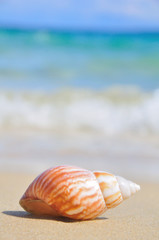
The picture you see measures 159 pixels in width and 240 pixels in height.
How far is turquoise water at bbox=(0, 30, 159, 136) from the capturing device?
9648 mm

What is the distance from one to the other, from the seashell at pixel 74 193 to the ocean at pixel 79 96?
7.12 ft

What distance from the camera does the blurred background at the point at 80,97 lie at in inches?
220

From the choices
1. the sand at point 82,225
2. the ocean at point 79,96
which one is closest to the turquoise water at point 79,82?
the ocean at point 79,96

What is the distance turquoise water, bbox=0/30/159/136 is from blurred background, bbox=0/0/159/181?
25 millimetres

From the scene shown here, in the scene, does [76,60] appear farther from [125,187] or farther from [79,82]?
[125,187]

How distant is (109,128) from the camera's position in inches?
358

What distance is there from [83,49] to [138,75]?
4.13 meters

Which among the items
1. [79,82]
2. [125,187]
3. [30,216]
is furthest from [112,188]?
[79,82]

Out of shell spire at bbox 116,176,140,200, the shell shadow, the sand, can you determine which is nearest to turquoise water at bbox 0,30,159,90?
Answer: the sand

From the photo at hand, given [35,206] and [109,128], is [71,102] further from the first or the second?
[35,206]

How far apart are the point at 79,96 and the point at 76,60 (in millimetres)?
4645

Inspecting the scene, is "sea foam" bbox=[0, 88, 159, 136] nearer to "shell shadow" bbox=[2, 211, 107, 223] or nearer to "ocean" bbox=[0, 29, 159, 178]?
"ocean" bbox=[0, 29, 159, 178]

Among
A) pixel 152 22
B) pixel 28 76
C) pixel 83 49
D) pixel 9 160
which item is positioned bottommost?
pixel 9 160

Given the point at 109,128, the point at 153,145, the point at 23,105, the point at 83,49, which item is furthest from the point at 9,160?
the point at 83,49
